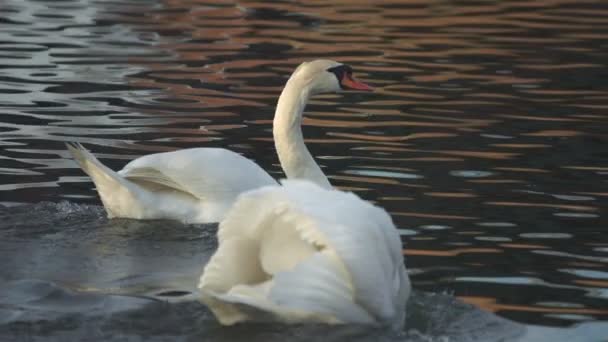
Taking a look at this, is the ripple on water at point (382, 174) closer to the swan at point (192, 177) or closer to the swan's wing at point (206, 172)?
the swan at point (192, 177)

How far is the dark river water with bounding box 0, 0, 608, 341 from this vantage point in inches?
287

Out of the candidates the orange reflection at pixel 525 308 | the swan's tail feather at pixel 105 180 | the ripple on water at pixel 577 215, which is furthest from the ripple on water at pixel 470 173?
the orange reflection at pixel 525 308

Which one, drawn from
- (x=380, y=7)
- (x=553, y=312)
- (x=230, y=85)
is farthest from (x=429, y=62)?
(x=553, y=312)

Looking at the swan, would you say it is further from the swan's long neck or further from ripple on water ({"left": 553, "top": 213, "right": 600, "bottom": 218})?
ripple on water ({"left": 553, "top": 213, "right": 600, "bottom": 218})

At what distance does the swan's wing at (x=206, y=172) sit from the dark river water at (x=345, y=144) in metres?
0.26

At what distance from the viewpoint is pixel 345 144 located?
39.2ft

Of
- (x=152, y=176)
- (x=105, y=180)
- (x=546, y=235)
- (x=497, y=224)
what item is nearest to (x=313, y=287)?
(x=546, y=235)

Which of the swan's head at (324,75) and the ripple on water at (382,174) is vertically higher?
the swan's head at (324,75)

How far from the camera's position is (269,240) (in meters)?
6.70

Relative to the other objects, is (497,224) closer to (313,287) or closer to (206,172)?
(206,172)

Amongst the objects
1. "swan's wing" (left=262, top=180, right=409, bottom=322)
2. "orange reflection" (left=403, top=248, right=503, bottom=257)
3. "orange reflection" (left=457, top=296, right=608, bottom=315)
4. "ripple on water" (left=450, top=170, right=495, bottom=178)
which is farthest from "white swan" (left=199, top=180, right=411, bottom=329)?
"ripple on water" (left=450, top=170, right=495, bottom=178)

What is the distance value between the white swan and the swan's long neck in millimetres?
2849

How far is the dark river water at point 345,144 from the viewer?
287 inches

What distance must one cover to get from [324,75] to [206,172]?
123 centimetres
